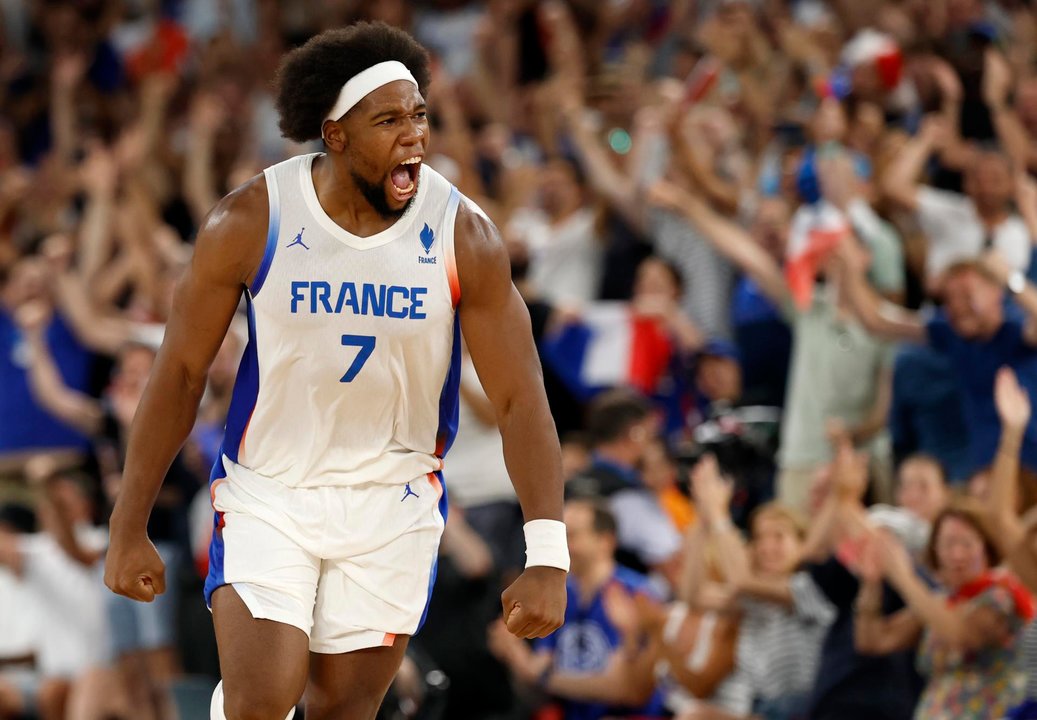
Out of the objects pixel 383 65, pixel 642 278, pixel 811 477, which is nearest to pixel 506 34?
pixel 642 278

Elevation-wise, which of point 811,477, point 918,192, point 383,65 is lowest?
point 811,477

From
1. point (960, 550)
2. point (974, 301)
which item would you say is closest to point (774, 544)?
point (960, 550)

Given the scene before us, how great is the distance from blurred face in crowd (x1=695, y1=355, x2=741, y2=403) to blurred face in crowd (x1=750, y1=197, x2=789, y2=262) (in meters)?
0.55

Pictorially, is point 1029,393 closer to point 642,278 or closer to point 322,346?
point 642,278

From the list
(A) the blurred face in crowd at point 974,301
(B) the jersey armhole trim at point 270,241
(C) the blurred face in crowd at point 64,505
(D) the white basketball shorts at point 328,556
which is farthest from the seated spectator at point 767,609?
(C) the blurred face in crowd at point 64,505

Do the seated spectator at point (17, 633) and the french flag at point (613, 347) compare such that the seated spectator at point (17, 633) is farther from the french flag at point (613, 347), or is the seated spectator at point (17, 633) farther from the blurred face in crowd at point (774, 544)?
the blurred face in crowd at point (774, 544)

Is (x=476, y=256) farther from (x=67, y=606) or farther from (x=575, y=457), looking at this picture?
(x=67, y=606)

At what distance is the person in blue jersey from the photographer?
6.68 m

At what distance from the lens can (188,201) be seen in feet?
35.6

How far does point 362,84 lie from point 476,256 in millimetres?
455

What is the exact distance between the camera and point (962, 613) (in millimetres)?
5660

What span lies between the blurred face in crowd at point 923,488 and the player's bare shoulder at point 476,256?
3.08m


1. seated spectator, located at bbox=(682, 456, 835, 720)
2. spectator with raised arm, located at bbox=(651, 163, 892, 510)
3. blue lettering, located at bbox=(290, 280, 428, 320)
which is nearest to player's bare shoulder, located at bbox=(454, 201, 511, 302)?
blue lettering, located at bbox=(290, 280, 428, 320)

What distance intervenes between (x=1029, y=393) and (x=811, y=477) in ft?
3.89
